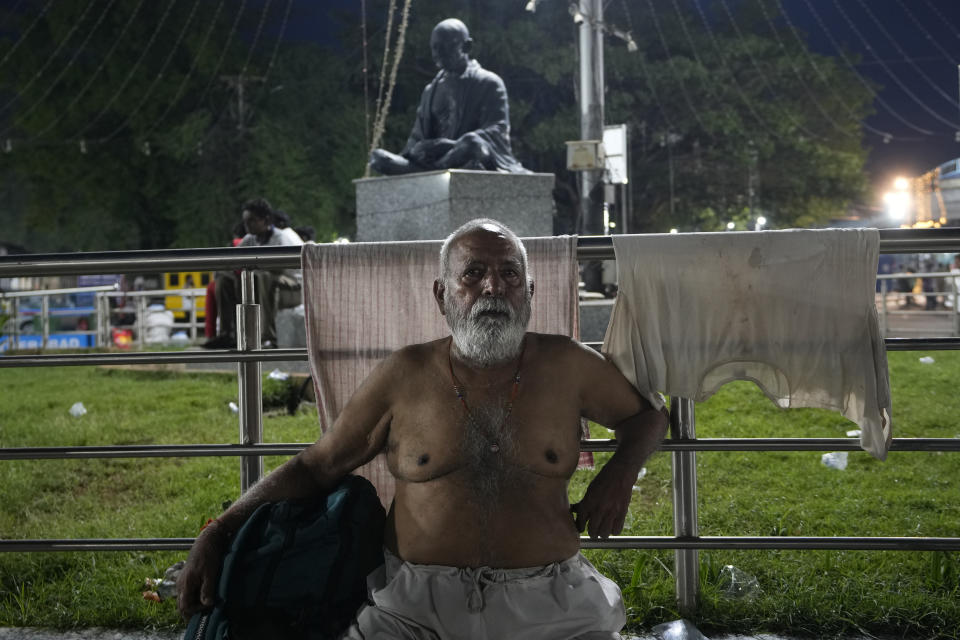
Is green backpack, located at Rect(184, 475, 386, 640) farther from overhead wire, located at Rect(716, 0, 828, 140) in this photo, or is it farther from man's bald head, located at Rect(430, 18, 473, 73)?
overhead wire, located at Rect(716, 0, 828, 140)

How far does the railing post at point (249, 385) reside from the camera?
3195mm

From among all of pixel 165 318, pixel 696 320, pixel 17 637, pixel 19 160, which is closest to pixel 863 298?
pixel 696 320

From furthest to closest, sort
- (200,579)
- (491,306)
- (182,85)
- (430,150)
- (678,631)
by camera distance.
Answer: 1. (182,85)
2. (430,150)
3. (678,631)
4. (491,306)
5. (200,579)

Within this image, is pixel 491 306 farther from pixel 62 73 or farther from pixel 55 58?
pixel 55 58

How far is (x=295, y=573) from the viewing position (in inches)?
93.9

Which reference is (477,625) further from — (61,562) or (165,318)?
(165,318)

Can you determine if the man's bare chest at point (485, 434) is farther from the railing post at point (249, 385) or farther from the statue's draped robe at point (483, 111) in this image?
the statue's draped robe at point (483, 111)

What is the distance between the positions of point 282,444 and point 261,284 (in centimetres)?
611

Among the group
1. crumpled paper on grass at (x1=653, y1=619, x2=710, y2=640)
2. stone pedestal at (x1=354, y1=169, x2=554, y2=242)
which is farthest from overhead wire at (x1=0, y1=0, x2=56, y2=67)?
crumpled paper on grass at (x1=653, y1=619, x2=710, y2=640)

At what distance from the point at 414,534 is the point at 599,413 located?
62cm

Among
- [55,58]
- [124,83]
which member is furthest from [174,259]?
[55,58]

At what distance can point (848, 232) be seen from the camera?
278 cm

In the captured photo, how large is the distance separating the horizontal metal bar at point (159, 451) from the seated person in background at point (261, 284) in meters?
5.64

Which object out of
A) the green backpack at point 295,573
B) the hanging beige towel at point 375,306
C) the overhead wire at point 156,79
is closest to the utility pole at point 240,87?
the overhead wire at point 156,79
